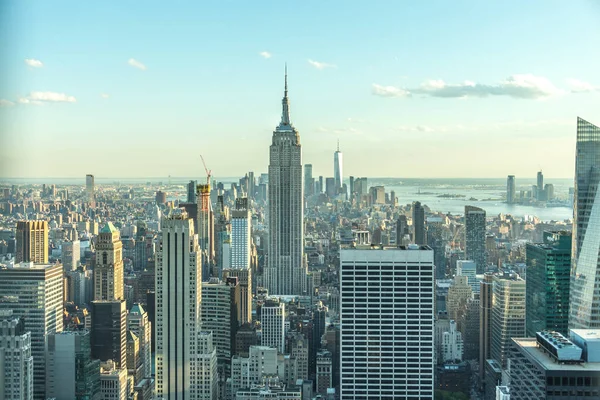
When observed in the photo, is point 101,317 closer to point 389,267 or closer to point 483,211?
point 389,267

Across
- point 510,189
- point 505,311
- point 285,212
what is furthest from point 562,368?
point 285,212

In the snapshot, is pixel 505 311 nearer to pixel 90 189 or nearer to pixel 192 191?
pixel 192 191

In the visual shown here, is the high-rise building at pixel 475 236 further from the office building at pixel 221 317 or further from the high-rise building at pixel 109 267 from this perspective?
the high-rise building at pixel 109 267

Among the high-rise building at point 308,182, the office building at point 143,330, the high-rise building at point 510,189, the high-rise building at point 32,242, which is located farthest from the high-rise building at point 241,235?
the high-rise building at point 510,189

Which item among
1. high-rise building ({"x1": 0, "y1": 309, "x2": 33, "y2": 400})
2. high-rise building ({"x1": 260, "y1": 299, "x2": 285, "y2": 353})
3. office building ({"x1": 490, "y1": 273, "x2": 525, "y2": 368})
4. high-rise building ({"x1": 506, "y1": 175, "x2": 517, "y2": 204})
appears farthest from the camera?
high-rise building ({"x1": 260, "y1": 299, "x2": 285, "y2": 353})

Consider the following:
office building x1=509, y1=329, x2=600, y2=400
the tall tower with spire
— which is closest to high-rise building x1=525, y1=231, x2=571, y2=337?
office building x1=509, y1=329, x2=600, y2=400

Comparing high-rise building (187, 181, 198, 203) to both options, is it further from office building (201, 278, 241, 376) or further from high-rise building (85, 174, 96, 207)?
high-rise building (85, 174, 96, 207)
